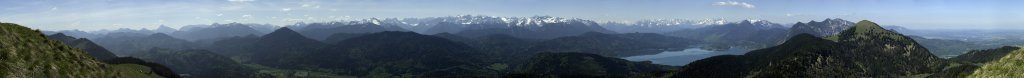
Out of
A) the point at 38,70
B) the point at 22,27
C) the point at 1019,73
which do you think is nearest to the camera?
the point at 1019,73

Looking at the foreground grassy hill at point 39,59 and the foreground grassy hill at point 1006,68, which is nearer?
the foreground grassy hill at point 1006,68

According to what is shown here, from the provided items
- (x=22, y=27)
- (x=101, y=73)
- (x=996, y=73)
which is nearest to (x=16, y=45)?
(x=101, y=73)

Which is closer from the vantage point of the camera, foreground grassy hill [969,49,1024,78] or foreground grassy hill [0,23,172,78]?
foreground grassy hill [969,49,1024,78]

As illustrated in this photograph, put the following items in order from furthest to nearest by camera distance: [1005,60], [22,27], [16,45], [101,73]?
[22,27] → [101,73] → [16,45] → [1005,60]

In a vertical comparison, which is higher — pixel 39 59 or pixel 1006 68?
pixel 39 59

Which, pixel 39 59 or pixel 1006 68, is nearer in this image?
pixel 1006 68

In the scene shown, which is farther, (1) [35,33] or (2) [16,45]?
(1) [35,33]

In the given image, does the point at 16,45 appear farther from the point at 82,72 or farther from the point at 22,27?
the point at 22,27
